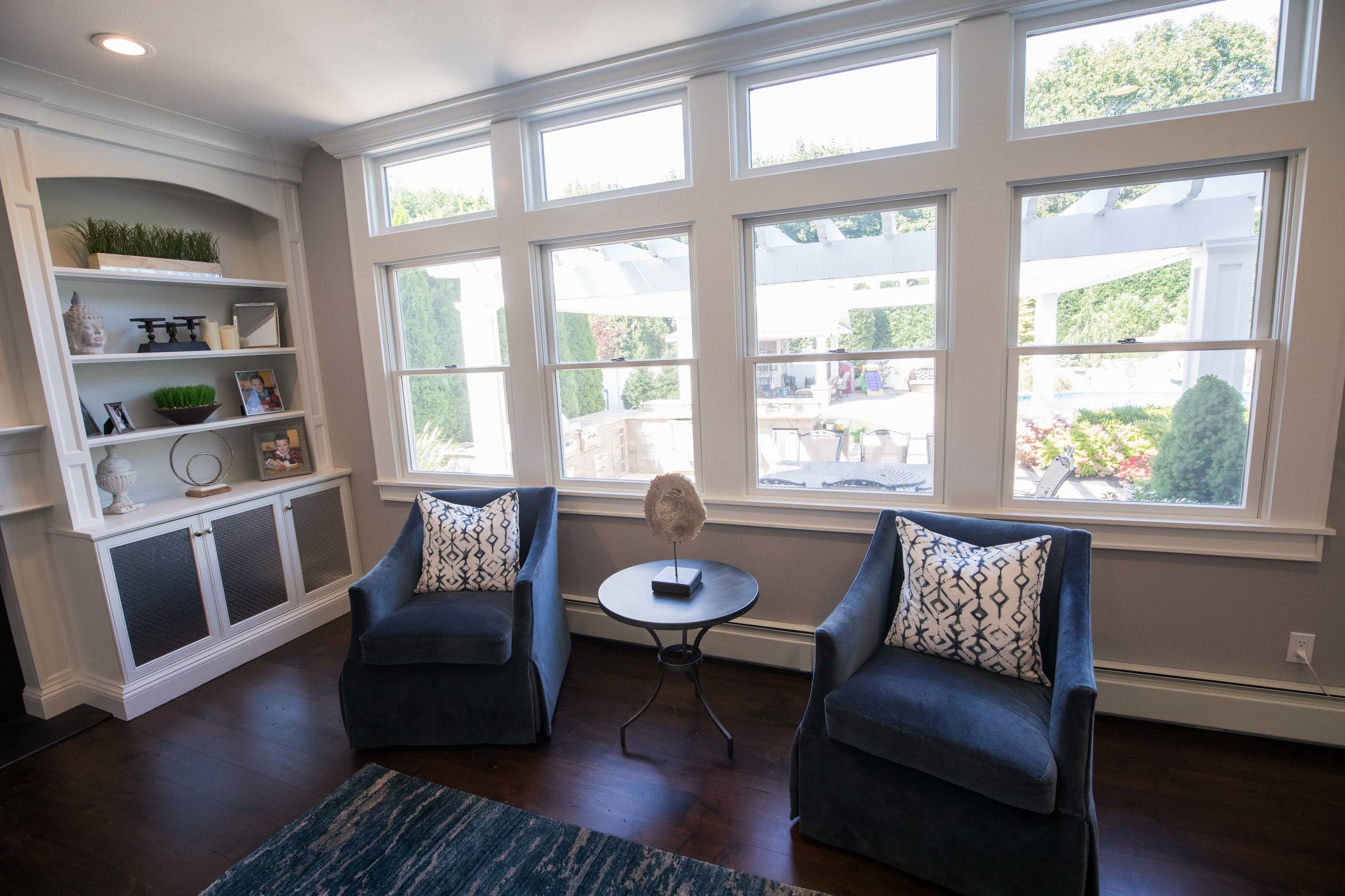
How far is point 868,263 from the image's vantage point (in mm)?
2545

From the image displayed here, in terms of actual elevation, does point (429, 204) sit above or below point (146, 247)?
above

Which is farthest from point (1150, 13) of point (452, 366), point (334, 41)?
point (452, 366)

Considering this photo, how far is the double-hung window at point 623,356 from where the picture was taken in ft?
9.48

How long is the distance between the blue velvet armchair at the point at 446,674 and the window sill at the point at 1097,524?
2.88 ft

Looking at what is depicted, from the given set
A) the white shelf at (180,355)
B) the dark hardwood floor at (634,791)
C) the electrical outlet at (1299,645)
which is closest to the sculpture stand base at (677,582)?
the dark hardwood floor at (634,791)

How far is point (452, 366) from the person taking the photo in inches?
134

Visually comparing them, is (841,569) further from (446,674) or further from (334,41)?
(334,41)

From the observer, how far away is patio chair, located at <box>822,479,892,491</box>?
2.65 m

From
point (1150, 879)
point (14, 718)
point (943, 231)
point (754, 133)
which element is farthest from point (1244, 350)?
point (14, 718)

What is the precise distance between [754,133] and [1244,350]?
78.8 inches

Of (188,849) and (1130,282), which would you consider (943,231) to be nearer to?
(1130,282)

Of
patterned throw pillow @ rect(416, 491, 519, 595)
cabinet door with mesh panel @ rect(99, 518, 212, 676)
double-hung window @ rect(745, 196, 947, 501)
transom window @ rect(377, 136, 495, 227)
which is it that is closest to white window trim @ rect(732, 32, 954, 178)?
double-hung window @ rect(745, 196, 947, 501)

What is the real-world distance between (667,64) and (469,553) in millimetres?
2267

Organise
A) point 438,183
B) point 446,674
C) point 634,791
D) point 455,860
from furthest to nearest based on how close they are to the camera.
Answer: point 438,183 → point 446,674 → point 634,791 → point 455,860
